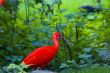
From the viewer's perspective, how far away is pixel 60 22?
25.5ft

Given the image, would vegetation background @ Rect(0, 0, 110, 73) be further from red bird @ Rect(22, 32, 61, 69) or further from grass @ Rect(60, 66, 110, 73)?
red bird @ Rect(22, 32, 61, 69)

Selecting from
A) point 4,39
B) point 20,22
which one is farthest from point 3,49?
point 20,22

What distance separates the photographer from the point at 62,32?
7.65 m

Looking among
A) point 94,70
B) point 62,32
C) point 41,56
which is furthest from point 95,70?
point 62,32

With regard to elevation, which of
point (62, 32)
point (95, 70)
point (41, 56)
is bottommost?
point (95, 70)

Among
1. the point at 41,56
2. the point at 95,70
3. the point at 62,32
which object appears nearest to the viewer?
the point at 95,70

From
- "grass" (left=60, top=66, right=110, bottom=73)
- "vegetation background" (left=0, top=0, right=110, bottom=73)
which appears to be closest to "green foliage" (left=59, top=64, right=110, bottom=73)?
"grass" (left=60, top=66, right=110, bottom=73)

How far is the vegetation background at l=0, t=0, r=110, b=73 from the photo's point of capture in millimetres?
6793

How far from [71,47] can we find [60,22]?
0.60m

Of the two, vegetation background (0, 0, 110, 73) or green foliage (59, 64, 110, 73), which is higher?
vegetation background (0, 0, 110, 73)

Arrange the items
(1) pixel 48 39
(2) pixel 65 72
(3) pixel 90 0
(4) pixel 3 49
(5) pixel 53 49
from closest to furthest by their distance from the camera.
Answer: (2) pixel 65 72 < (5) pixel 53 49 < (4) pixel 3 49 < (1) pixel 48 39 < (3) pixel 90 0

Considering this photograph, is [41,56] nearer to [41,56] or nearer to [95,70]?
[41,56]

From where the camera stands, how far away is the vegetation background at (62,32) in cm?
679

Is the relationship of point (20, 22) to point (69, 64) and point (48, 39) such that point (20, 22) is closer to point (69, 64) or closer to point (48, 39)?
point (48, 39)
